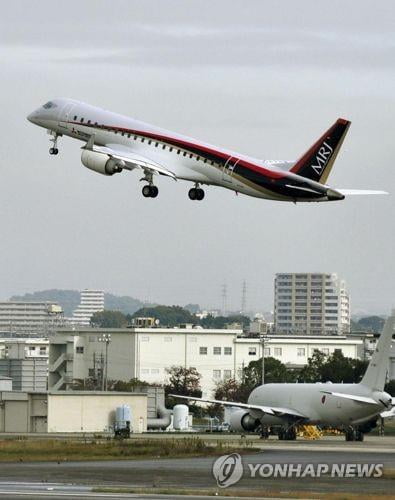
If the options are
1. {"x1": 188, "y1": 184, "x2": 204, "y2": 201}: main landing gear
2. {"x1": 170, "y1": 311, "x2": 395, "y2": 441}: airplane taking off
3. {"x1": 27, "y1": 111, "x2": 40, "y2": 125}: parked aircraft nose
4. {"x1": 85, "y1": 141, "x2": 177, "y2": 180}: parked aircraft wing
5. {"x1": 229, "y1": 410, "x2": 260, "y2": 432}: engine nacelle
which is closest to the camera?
{"x1": 170, "y1": 311, "x2": 395, "y2": 441}: airplane taking off

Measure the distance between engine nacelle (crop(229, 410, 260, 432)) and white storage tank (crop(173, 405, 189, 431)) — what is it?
87.6ft

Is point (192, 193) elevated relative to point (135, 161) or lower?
lower

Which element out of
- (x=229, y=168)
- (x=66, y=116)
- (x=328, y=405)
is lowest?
(x=328, y=405)

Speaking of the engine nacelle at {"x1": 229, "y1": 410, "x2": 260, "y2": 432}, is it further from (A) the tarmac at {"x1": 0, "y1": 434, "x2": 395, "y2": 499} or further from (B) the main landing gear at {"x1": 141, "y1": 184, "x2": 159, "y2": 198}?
(A) the tarmac at {"x1": 0, "y1": 434, "x2": 395, "y2": 499}

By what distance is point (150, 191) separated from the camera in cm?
10869

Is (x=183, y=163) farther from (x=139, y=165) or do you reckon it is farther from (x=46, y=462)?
(x=46, y=462)

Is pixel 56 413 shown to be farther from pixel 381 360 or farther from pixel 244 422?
pixel 381 360

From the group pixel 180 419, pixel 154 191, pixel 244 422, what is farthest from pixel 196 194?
pixel 180 419

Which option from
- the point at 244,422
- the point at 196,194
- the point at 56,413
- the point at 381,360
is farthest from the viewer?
Answer: the point at 56,413

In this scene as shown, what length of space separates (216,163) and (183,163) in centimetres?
306

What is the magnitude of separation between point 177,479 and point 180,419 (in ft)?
271

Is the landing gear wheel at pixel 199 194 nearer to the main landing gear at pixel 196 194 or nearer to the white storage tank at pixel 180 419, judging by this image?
the main landing gear at pixel 196 194

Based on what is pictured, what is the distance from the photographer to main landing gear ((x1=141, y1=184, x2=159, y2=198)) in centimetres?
10786

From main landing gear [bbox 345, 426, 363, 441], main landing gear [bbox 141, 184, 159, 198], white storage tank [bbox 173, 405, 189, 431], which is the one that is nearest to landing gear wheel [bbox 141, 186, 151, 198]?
main landing gear [bbox 141, 184, 159, 198]
